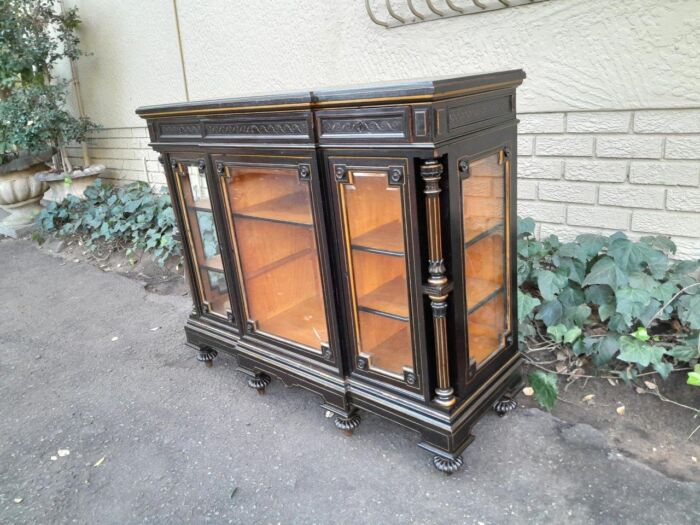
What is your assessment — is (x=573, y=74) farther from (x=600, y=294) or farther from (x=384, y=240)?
(x=384, y=240)

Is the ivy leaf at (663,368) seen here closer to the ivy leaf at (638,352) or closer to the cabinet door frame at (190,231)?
the ivy leaf at (638,352)

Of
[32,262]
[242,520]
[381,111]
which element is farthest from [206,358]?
[32,262]

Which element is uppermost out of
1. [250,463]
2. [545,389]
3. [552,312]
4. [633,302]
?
[633,302]

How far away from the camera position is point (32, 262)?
15.6 feet

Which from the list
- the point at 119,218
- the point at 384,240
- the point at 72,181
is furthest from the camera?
the point at 72,181

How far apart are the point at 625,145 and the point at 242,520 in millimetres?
2186

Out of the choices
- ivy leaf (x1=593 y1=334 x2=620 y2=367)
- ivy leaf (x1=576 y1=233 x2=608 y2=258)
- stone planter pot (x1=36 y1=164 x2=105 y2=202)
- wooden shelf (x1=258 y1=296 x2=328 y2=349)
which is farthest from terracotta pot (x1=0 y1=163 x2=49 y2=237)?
ivy leaf (x1=593 y1=334 x2=620 y2=367)

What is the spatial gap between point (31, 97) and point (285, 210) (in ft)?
13.3

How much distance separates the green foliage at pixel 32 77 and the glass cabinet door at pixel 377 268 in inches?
169

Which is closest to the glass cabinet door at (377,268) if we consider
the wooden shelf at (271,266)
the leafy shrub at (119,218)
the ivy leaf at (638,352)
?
the wooden shelf at (271,266)

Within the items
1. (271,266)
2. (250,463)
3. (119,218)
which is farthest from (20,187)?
(250,463)

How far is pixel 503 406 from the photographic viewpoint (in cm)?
213

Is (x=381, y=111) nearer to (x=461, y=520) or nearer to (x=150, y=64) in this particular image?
(x=461, y=520)

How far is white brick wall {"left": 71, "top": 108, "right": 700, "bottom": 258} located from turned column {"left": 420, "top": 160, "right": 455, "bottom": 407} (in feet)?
4.10
